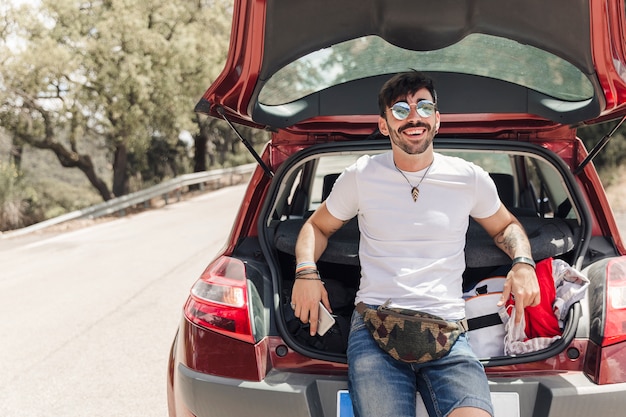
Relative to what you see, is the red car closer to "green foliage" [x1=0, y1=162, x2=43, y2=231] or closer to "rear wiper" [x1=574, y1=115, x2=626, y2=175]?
"rear wiper" [x1=574, y1=115, x2=626, y2=175]

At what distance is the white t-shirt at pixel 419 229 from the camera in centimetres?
237

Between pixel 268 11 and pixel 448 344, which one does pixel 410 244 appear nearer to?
pixel 448 344

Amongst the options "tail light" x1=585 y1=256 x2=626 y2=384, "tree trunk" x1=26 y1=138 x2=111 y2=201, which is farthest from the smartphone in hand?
"tree trunk" x1=26 y1=138 x2=111 y2=201

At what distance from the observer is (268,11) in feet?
7.10

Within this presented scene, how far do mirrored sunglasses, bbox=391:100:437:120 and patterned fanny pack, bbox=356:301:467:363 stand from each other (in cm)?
74

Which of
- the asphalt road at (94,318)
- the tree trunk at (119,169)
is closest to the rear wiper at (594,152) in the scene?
the asphalt road at (94,318)

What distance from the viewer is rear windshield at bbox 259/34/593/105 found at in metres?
2.54

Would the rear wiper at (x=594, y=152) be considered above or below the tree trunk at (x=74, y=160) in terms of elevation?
above

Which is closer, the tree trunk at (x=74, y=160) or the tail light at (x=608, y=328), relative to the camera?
the tail light at (x=608, y=328)

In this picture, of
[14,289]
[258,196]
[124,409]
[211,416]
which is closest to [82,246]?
[14,289]

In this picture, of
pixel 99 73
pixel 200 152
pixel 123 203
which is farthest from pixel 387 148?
pixel 200 152

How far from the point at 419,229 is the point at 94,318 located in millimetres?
4164

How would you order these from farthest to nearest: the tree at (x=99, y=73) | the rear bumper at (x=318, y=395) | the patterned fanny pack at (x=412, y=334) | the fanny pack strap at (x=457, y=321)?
1. the tree at (x=99, y=73)
2. the fanny pack strap at (x=457, y=321)
3. the patterned fanny pack at (x=412, y=334)
4. the rear bumper at (x=318, y=395)

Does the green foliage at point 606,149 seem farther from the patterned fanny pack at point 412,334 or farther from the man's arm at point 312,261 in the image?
the patterned fanny pack at point 412,334
